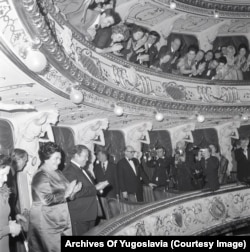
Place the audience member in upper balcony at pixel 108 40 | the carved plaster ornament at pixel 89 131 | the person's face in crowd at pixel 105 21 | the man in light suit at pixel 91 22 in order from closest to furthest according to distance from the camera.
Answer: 1. the man in light suit at pixel 91 22
2. the person's face in crowd at pixel 105 21
3. the audience member in upper balcony at pixel 108 40
4. the carved plaster ornament at pixel 89 131

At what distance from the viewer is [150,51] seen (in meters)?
11.8

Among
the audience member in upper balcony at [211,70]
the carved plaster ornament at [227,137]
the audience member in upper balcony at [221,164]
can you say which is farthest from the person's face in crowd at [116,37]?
the carved plaster ornament at [227,137]

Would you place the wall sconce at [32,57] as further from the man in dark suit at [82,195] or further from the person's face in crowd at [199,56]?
the person's face in crowd at [199,56]

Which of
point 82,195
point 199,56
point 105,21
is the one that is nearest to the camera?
point 82,195

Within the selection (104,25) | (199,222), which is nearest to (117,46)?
(104,25)

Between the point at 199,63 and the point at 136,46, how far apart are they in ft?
10.3

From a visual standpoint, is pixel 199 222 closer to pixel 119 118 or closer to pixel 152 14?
pixel 119 118

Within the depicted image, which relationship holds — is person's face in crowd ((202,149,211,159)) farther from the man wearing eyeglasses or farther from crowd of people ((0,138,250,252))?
the man wearing eyeglasses

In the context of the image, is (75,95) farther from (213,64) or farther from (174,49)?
(213,64)

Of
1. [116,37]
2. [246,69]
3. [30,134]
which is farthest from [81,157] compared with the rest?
[246,69]

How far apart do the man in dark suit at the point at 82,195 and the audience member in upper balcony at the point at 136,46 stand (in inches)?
172

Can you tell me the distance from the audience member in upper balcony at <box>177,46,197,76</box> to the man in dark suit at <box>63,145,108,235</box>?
6372 millimetres

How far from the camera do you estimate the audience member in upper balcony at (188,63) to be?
41.8 feet

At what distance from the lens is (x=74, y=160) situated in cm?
753
